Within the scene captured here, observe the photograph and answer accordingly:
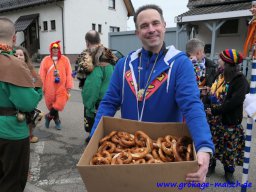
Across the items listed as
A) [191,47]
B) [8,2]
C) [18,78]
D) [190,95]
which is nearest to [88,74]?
[191,47]

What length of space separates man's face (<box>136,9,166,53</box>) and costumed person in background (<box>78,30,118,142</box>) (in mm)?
2455

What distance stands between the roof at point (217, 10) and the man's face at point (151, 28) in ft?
36.2

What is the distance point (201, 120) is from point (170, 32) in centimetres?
1387

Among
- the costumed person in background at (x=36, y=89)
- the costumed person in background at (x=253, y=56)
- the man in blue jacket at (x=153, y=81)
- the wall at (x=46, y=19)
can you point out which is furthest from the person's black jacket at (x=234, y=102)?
the wall at (x=46, y=19)

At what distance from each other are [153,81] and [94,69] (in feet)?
8.52

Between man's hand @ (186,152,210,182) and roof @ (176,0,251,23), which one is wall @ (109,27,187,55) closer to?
roof @ (176,0,251,23)

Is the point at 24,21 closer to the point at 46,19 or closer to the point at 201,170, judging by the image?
the point at 46,19

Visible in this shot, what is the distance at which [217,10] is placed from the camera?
1315 cm

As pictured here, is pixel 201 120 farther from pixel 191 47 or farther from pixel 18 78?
pixel 191 47

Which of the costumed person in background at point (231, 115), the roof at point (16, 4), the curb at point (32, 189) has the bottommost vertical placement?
the curb at point (32, 189)

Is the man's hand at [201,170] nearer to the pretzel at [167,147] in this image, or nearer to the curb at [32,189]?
the pretzel at [167,147]

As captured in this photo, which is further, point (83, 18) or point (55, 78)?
point (83, 18)

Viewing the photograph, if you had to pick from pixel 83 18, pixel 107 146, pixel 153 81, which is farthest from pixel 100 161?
pixel 83 18

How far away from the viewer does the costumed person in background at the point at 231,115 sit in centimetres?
340
